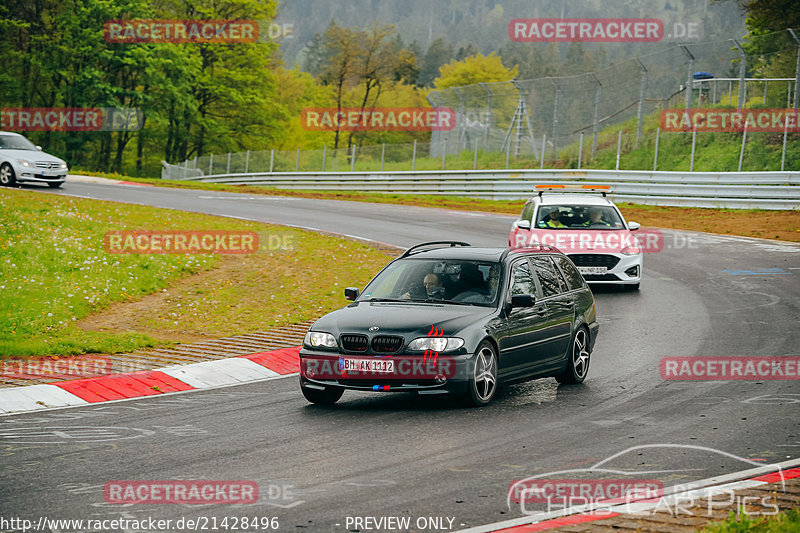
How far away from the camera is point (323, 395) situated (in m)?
→ 9.31

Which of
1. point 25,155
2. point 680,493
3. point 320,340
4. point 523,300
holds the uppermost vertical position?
point 25,155

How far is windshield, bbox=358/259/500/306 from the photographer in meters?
9.77

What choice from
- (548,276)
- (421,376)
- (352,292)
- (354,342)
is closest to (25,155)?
(352,292)

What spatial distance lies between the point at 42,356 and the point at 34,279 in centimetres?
328

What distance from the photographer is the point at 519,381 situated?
9.77 metres

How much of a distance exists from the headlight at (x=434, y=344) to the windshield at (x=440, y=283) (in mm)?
931

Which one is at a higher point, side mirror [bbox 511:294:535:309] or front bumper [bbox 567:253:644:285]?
side mirror [bbox 511:294:535:309]

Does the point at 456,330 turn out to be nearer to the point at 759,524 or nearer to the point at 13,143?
the point at 759,524

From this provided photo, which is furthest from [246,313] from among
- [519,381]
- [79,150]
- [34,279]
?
[79,150]

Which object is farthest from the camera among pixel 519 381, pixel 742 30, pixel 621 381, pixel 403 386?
pixel 742 30

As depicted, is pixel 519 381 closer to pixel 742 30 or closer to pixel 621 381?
pixel 621 381

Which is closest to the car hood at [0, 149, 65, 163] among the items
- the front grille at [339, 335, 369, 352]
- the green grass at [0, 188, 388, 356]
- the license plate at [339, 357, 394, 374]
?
the green grass at [0, 188, 388, 356]

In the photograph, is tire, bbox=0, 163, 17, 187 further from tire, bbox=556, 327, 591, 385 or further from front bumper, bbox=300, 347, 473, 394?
front bumper, bbox=300, 347, 473, 394

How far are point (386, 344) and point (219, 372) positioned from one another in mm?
2962
